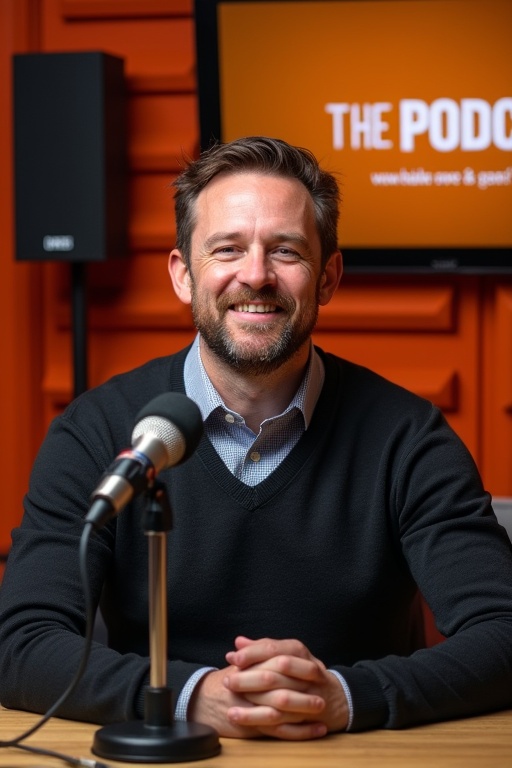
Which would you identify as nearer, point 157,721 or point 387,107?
point 157,721

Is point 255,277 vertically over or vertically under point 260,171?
under

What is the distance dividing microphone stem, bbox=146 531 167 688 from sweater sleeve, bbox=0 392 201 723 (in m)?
Answer: 0.18

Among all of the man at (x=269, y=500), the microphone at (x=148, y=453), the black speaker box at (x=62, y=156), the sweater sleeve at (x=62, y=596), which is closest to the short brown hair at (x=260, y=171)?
the man at (x=269, y=500)

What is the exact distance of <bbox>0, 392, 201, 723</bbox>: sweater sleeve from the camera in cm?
141

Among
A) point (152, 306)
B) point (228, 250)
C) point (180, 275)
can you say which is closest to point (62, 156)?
point (152, 306)

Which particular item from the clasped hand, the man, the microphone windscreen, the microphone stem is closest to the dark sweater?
the man

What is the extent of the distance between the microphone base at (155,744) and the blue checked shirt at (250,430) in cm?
52

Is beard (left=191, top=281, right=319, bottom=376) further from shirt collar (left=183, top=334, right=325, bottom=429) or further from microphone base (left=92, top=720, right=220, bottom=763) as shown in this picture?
microphone base (left=92, top=720, right=220, bottom=763)

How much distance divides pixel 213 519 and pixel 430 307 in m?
2.05

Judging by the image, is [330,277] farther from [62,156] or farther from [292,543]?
[62,156]

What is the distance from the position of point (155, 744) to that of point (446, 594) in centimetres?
52

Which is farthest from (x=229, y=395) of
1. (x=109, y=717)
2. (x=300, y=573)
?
(x=109, y=717)

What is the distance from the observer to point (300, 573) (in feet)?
5.66

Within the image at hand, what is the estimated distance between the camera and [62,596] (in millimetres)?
1582
